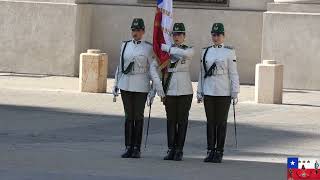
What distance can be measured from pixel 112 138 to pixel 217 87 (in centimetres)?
335

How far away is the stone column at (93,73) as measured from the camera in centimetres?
2338

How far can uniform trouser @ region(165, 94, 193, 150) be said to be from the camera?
1334cm

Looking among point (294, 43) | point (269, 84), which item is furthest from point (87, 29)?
point (269, 84)

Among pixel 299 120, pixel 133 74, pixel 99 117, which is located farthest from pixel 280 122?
pixel 133 74

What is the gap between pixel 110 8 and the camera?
2816 cm

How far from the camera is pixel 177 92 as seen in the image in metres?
13.3

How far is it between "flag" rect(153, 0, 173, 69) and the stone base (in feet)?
38.8

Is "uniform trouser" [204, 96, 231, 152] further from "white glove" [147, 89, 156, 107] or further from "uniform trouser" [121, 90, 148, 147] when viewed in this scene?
"uniform trouser" [121, 90, 148, 147]

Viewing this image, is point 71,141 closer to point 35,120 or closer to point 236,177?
point 35,120

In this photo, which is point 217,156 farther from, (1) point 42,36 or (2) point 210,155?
(1) point 42,36

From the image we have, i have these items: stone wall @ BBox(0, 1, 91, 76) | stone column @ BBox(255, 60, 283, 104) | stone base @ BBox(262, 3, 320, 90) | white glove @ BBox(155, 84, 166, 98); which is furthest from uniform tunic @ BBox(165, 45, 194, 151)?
stone wall @ BBox(0, 1, 91, 76)

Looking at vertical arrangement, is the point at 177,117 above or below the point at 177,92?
below

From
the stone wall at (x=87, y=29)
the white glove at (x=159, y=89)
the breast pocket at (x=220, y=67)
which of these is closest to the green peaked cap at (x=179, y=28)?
the breast pocket at (x=220, y=67)

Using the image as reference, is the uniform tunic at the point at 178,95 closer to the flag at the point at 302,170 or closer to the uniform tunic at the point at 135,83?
the uniform tunic at the point at 135,83
